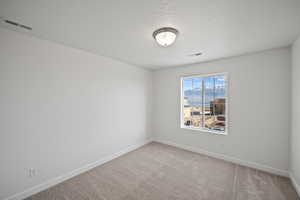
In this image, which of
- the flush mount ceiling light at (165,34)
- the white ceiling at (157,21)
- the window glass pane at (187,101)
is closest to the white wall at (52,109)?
the white ceiling at (157,21)

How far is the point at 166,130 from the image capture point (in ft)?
13.4

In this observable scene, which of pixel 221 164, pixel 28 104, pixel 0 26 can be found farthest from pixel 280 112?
pixel 0 26

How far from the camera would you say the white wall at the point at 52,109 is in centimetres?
174

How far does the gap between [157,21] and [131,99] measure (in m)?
2.42

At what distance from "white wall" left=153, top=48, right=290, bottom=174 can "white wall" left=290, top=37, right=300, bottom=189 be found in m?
0.19

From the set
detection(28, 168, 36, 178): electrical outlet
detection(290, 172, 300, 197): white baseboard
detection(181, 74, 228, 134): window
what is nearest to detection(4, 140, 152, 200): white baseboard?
detection(28, 168, 36, 178): electrical outlet

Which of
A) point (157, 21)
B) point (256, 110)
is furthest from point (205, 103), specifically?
point (157, 21)

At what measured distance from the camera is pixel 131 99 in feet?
12.0

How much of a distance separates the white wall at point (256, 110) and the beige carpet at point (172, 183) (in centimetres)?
37

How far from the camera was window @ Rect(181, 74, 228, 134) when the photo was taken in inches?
129

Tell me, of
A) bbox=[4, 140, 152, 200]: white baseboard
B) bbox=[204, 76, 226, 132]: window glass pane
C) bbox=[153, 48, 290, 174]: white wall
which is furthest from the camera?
bbox=[204, 76, 226, 132]: window glass pane

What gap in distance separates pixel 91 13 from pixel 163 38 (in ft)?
3.13

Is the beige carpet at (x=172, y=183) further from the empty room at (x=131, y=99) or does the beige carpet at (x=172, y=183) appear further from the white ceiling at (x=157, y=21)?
the white ceiling at (x=157, y=21)

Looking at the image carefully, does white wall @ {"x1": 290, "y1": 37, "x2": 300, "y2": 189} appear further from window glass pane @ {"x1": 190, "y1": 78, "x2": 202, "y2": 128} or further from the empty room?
window glass pane @ {"x1": 190, "y1": 78, "x2": 202, "y2": 128}
